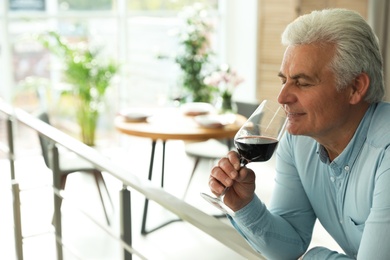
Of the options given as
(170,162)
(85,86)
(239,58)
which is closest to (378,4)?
(239,58)

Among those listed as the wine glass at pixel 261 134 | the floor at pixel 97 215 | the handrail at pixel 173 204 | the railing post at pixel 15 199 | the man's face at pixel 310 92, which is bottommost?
the floor at pixel 97 215

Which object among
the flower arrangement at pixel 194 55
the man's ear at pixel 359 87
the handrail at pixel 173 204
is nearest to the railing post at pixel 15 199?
the handrail at pixel 173 204

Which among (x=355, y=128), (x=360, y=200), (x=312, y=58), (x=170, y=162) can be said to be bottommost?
(x=170, y=162)

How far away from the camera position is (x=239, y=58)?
682 cm

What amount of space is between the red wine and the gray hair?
0.22 metres

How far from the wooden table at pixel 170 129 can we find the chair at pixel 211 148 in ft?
0.80

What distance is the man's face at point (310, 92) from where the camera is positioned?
1510 mm

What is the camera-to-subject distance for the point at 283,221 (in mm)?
1727

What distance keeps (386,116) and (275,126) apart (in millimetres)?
266

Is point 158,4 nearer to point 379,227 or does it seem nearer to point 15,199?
point 15,199

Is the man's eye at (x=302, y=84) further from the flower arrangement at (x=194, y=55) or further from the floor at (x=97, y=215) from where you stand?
the flower arrangement at (x=194, y=55)

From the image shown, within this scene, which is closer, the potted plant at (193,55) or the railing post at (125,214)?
the railing post at (125,214)

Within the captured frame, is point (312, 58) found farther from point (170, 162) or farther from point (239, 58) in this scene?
point (239, 58)

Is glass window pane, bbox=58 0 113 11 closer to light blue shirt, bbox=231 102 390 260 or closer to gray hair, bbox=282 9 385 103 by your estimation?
light blue shirt, bbox=231 102 390 260
